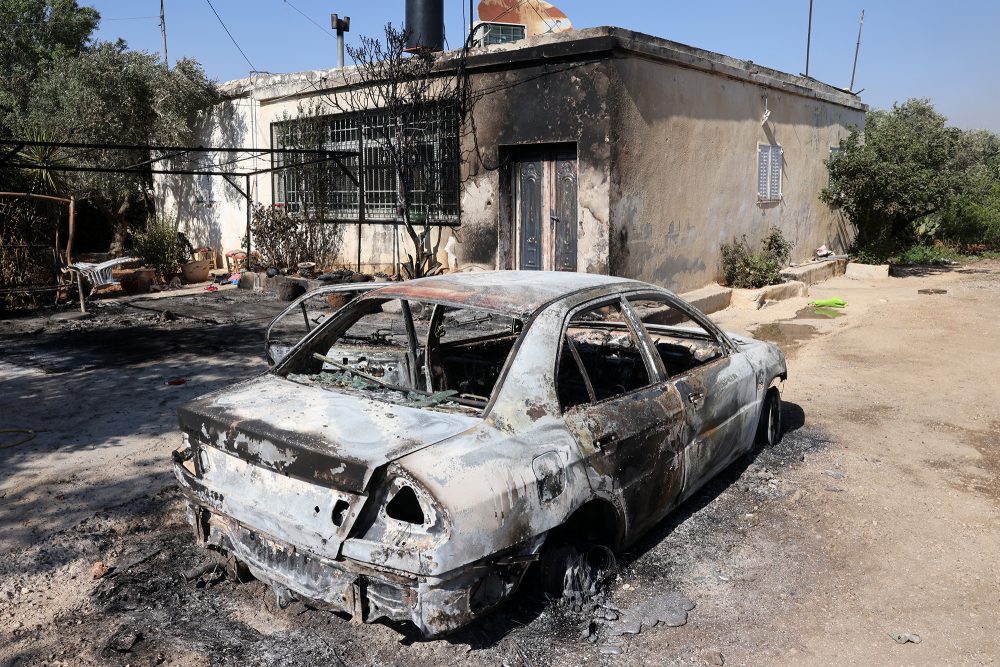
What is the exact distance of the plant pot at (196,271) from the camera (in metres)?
15.0

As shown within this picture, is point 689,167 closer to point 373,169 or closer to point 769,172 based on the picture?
point 769,172

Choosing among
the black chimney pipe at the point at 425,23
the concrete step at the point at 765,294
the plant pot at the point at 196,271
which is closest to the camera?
the concrete step at the point at 765,294

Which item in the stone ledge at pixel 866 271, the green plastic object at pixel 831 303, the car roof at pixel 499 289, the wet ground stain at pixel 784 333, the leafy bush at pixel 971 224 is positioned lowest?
the wet ground stain at pixel 784 333

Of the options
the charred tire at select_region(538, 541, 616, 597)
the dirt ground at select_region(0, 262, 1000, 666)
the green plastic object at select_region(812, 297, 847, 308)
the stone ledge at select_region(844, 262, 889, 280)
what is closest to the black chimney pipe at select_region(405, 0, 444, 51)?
the green plastic object at select_region(812, 297, 847, 308)

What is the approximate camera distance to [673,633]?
3.15 metres

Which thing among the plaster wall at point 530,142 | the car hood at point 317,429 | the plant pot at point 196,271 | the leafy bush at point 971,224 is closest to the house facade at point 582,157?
the plaster wall at point 530,142

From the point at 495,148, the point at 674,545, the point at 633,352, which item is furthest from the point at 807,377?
the point at 495,148

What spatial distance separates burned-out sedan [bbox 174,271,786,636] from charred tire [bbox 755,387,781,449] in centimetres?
88

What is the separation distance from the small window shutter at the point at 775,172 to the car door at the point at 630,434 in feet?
36.9

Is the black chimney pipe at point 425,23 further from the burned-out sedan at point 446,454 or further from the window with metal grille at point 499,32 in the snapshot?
the burned-out sedan at point 446,454

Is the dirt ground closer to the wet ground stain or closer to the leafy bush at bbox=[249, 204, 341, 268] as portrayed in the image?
the wet ground stain

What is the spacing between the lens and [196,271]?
15.2m

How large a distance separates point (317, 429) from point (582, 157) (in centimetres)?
777

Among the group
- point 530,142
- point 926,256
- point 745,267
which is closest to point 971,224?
point 926,256
